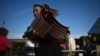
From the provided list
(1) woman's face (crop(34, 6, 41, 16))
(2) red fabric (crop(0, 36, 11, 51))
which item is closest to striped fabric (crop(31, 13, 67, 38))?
(1) woman's face (crop(34, 6, 41, 16))

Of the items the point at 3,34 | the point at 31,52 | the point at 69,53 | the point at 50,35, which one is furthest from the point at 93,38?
the point at 50,35

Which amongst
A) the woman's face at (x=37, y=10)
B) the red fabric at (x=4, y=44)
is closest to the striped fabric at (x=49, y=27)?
the woman's face at (x=37, y=10)

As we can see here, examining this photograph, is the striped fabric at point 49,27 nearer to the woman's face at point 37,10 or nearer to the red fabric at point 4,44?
the woman's face at point 37,10

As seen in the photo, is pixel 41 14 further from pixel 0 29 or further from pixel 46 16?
pixel 0 29

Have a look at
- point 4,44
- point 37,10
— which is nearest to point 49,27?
point 37,10

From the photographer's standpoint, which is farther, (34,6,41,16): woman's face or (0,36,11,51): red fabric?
(0,36,11,51): red fabric

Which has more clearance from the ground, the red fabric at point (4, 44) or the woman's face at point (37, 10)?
the woman's face at point (37, 10)

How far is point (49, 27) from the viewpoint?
10.3 ft

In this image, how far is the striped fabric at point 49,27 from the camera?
3135 millimetres

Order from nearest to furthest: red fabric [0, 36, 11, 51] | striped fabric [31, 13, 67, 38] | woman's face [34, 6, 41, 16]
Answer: striped fabric [31, 13, 67, 38] < woman's face [34, 6, 41, 16] < red fabric [0, 36, 11, 51]

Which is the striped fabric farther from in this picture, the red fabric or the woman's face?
the red fabric

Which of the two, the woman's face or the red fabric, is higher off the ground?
the woman's face

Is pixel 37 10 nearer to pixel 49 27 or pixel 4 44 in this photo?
pixel 49 27

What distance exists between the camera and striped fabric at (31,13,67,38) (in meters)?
3.13
